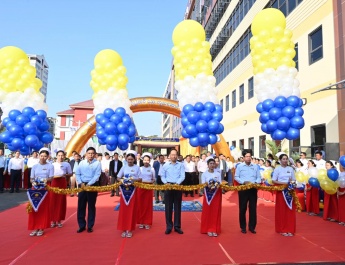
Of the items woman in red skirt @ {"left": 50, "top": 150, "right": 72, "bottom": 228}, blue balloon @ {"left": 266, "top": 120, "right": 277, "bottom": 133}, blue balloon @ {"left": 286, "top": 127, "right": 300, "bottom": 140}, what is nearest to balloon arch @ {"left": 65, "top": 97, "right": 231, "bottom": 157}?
blue balloon @ {"left": 266, "top": 120, "right": 277, "bottom": 133}

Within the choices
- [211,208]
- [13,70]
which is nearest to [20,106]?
[13,70]

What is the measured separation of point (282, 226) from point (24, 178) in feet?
34.4

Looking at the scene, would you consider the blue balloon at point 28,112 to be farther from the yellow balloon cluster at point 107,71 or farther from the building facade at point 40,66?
the building facade at point 40,66

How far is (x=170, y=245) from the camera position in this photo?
15.5ft

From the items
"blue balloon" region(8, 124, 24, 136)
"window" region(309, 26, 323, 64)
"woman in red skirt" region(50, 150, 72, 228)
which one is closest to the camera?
"woman in red skirt" region(50, 150, 72, 228)

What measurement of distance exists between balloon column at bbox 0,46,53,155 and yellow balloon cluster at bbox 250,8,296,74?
6643 millimetres

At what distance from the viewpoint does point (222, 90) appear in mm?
24344

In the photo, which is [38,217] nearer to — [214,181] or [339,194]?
[214,181]

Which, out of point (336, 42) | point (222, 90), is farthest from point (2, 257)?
point (222, 90)

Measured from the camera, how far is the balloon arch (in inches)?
571

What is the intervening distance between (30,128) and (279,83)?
22.9 ft

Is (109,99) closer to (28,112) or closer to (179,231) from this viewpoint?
(28,112)

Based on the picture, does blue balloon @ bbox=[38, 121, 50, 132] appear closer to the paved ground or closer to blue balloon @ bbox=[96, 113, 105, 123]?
blue balloon @ bbox=[96, 113, 105, 123]

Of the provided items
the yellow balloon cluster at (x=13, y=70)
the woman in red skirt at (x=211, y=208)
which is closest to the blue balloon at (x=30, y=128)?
the yellow balloon cluster at (x=13, y=70)
